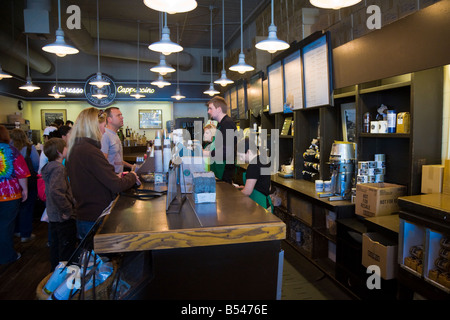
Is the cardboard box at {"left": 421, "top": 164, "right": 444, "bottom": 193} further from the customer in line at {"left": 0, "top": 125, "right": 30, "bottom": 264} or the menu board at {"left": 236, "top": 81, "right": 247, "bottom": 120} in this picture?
the menu board at {"left": 236, "top": 81, "right": 247, "bottom": 120}

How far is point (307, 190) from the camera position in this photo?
157 inches

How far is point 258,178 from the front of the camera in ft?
10.5

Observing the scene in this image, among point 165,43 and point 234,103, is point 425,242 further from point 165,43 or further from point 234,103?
point 234,103

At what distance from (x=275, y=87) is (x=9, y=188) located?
3854 millimetres

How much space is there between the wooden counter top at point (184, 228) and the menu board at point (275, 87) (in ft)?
10.9

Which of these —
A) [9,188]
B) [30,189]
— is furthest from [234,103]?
[9,188]

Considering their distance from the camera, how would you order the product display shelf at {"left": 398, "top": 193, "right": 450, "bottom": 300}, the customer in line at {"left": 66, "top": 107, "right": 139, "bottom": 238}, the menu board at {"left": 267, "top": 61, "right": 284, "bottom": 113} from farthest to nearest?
the menu board at {"left": 267, "top": 61, "right": 284, "bottom": 113} → the customer in line at {"left": 66, "top": 107, "right": 139, "bottom": 238} → the product display shelf at {"left": 398, "top": 193, "right": 450, "bottom": 300}

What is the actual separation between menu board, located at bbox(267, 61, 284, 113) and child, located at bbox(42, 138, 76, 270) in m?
3.18

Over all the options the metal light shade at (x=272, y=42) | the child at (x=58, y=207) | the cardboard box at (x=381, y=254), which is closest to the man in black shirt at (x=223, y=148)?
the metal light shade at (x=272, y=42)

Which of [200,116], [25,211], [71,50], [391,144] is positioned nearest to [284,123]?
[391,144]

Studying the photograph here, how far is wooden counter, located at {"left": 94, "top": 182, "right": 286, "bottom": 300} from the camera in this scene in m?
1.72

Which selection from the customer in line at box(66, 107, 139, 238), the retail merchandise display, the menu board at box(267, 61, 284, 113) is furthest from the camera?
the menu board at box(267, 61, 284, 113)

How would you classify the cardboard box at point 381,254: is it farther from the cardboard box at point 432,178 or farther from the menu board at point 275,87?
the menu board at point 275,87

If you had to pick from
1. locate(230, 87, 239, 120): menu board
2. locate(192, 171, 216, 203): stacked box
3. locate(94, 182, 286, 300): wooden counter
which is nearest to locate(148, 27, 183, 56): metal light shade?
locate(192, 171, 216, 203): stacked box
